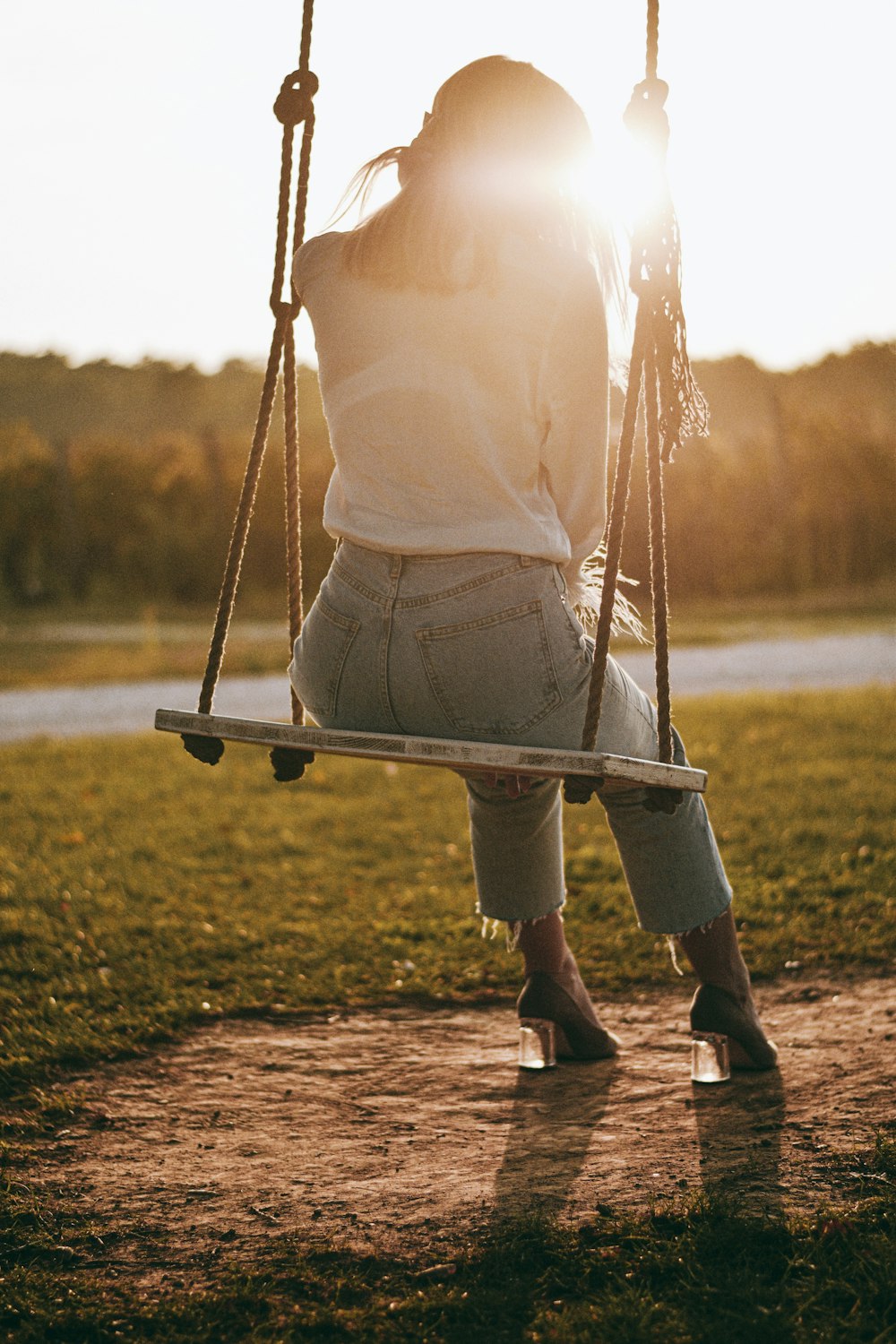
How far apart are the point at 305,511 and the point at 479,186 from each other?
17.4 metres

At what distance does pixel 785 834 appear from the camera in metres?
6.04

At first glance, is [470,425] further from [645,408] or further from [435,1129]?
[435,1129]

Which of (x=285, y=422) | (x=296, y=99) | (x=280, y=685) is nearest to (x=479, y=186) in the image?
(x=285, y=422)

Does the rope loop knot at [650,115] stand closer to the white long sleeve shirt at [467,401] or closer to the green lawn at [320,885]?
the white long sleeve shirt at [467,401]

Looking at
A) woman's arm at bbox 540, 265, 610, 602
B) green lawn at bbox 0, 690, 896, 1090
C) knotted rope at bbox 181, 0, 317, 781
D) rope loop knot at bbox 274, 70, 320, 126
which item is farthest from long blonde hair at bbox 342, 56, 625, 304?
green lawn at bbox 0, 690, 896, 1090

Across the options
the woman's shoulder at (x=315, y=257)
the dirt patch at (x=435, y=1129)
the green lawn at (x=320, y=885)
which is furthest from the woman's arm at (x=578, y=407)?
the green lawn at (x=320, y=885)

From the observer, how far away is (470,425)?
2.56 meters

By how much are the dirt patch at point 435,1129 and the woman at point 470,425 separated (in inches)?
32.3

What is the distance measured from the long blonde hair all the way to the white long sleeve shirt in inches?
1.7

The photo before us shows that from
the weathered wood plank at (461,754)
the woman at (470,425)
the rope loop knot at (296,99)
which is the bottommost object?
the weathered wood plank at (461,754)

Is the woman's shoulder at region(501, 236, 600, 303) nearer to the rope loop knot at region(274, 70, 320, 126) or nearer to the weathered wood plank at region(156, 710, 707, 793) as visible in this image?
the weathered wood plank at region(156, 710, 707, 793)

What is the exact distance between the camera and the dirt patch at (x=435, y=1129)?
278 centimetres

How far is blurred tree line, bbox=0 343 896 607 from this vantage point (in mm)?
20359

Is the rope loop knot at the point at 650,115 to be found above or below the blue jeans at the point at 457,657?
above
